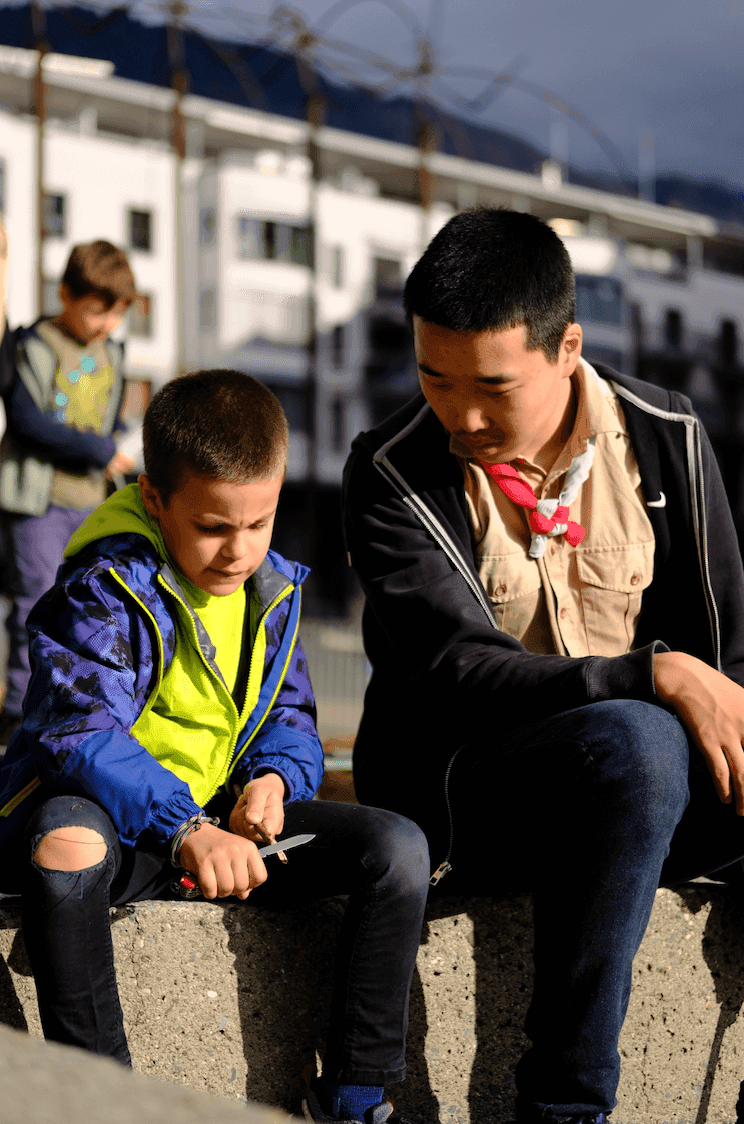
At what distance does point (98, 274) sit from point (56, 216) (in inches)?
1401

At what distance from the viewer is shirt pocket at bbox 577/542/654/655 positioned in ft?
7.91

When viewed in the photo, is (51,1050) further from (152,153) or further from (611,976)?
(152,153)

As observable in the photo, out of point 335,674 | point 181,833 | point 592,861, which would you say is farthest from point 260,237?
point 592,861

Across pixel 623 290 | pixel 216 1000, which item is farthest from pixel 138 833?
pixel 623 290

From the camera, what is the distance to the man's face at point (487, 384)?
7.41ft

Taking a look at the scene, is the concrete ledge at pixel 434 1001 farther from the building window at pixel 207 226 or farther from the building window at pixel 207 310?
the building window at pixel 207 226

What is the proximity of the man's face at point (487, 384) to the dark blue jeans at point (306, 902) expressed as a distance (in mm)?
714

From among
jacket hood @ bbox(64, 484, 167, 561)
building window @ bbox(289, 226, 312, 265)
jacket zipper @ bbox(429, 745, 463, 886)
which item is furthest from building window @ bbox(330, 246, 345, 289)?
jacket zipper @ bbox(429, 745, 463, 886)

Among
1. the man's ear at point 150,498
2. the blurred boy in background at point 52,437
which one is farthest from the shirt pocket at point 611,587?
the blurred boy in background at point 52,437

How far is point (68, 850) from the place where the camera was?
1.90 m

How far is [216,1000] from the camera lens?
2141 mm

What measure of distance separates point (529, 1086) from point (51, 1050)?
0.84 meters

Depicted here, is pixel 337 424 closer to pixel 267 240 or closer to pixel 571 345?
pixel 267 240

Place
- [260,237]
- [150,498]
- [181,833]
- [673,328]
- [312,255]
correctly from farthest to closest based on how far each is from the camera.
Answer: [673,328], [260,237], [312,255], [150,498], [181,833]
